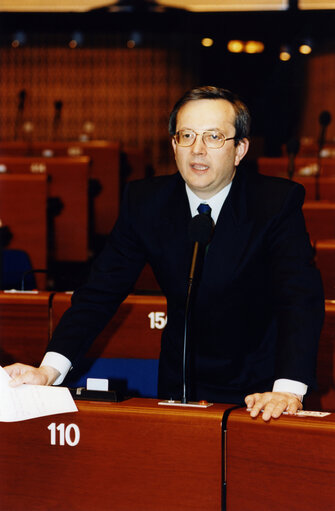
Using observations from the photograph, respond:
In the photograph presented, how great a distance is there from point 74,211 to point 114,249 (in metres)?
5.10

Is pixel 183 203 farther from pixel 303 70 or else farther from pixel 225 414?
pixel 303 70

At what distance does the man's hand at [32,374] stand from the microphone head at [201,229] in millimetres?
459

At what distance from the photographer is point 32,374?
1.80 meters

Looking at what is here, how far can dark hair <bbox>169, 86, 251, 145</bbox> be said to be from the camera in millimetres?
1884

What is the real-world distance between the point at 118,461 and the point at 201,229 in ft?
1.60

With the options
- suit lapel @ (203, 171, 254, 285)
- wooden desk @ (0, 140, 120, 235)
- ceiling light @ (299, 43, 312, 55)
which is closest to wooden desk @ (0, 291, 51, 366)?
suit lapel @ (203, 171, 254, 285)

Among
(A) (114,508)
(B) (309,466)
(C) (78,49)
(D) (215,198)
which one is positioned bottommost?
(A) (114,508)

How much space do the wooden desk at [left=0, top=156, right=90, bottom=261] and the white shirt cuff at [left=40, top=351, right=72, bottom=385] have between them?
16.6 ft

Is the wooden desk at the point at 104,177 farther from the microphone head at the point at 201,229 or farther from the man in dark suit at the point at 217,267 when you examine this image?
the microphone head at the point at 201,229

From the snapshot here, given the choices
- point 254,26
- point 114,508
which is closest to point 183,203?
point 114,508

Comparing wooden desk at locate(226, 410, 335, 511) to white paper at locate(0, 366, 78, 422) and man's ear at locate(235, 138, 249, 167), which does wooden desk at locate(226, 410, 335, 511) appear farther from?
man's ear at locate(235, 138, 249, 167)

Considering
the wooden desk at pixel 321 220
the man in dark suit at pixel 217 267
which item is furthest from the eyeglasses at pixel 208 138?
the wooden desk at pixel 321 220

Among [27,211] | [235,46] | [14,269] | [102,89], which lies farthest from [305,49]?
[14,269]

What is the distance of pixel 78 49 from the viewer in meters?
13.0
